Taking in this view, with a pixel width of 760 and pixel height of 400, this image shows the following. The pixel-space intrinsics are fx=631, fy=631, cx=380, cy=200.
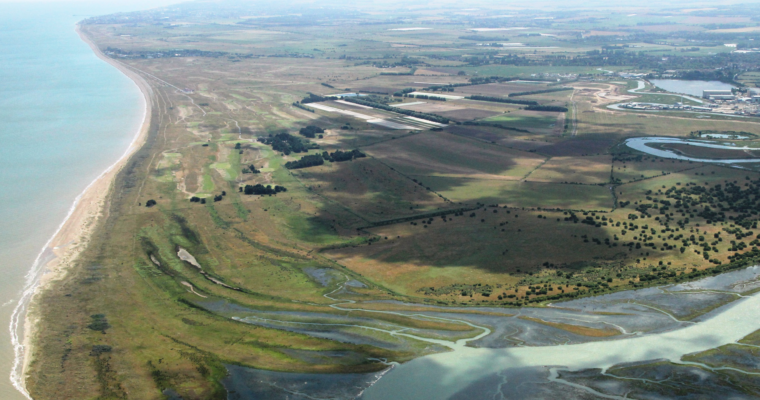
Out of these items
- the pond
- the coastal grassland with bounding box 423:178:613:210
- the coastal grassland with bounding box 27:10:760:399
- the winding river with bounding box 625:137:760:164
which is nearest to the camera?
the coastal grassland with bounding box 27:10:760:399

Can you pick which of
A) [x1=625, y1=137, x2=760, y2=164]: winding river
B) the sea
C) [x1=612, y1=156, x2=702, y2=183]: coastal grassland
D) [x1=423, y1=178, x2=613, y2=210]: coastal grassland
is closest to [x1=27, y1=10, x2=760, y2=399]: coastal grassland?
[x1=423, y1=178, x2=613, y2=210]: coastal grassland

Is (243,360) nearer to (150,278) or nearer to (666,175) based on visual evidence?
(150,278)

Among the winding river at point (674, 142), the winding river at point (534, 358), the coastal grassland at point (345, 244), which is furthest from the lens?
the winding river at point (674, 142)

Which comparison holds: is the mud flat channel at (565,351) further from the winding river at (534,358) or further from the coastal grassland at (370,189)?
the coastal grassland at (370,189)

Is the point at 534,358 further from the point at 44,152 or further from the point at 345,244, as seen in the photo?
the point at 44,152

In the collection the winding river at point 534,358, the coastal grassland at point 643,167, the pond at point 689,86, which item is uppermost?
the pond at point 689,86

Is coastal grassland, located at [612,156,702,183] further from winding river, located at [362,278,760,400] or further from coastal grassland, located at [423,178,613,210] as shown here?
winding river, located at [362,278,760,400]

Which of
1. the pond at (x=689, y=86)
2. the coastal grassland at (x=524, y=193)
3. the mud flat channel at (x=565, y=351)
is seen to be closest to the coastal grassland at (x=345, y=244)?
the coastal grassland at (x=524, y=193)

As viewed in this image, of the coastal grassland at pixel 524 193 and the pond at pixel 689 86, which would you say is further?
the pond at pixel 689 86
